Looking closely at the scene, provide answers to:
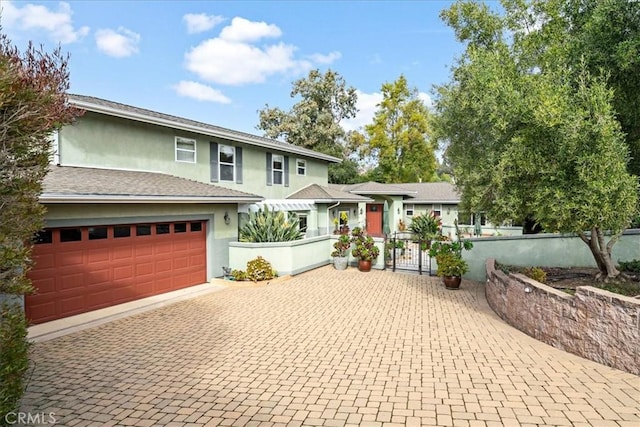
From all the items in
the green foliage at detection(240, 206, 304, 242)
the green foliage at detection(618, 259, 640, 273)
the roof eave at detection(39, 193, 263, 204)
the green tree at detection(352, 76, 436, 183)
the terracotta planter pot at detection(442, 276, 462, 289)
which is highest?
the green tree at detection(352, 76, 436, 183)

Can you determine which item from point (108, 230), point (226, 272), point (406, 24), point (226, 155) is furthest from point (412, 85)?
point (108, 230)

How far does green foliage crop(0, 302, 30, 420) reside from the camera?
3.91 metres

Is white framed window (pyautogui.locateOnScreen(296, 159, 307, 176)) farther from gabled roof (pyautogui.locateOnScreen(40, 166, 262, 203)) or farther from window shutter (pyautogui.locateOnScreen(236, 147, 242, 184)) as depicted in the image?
gabled roof (pyautogui.locateOnScreen(40, 166, 262, 203))

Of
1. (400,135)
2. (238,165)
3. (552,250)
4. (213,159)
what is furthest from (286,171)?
(400,135)

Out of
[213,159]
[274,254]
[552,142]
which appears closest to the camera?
[552,142]

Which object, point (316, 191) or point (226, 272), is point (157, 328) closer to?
point (226, 272)

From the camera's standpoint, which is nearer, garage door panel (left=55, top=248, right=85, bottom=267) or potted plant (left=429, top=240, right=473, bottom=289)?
garage door panel (left=55, top=248, right=85, bottom=267)

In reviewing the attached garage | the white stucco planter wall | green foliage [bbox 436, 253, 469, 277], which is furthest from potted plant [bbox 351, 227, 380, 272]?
the attached garage

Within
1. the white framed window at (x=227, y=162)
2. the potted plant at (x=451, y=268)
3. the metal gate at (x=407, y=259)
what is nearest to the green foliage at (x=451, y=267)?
the potted plant at (x=451, y=268)

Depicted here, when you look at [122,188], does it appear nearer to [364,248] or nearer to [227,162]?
[227,162]

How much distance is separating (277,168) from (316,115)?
1058 inches

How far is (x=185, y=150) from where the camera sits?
15.6 metres

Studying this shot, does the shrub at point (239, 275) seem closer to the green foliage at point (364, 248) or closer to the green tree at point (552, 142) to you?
the green foliage at point (364, 248)

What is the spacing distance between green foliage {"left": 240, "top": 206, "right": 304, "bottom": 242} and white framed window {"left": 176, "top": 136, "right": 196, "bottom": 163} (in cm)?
357
